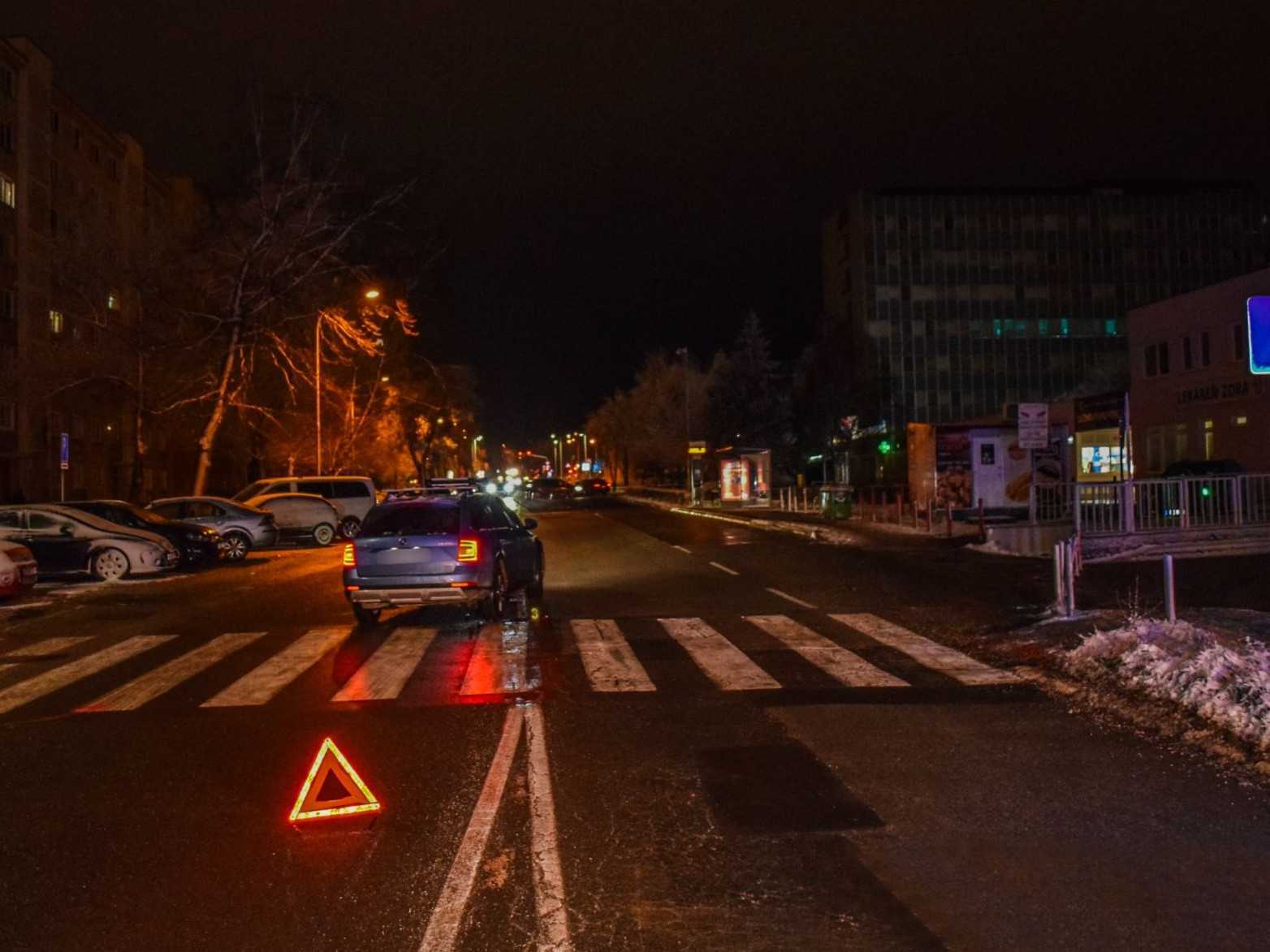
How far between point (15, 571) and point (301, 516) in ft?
53.8

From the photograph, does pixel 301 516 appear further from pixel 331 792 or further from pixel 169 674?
pixel 331 792

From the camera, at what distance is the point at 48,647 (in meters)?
14.1

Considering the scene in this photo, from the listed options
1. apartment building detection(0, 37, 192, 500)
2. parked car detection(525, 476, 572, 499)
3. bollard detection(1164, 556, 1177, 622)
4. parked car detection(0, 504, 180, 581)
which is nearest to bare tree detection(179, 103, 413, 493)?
apartment building detection(0, 37, 192, 500)

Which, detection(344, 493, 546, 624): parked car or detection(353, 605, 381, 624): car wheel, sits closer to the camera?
detection(344, 493, 546, 624): parked car

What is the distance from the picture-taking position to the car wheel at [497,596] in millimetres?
15250

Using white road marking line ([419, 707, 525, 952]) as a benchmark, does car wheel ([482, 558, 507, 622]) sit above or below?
above

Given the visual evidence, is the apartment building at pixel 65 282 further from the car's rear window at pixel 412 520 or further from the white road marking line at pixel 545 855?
the white road marking line at pixel 545 855

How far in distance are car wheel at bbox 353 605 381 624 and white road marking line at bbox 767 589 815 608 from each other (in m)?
5.67

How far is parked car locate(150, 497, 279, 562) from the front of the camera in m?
29.5

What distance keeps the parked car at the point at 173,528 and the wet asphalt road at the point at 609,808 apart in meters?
11.9

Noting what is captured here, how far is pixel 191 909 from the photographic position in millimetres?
5379


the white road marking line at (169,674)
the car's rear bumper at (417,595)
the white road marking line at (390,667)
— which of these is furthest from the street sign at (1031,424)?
the white road marking line at (169,674)

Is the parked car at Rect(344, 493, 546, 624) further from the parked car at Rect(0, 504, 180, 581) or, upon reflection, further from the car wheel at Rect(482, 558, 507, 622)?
the parked car at Rect(0, 504, 180, 581)

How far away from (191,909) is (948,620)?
37.1 ft
